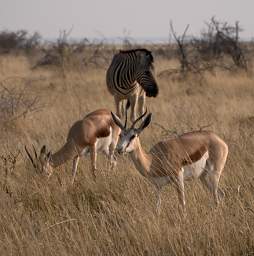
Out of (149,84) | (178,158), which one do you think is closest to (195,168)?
(178,158)

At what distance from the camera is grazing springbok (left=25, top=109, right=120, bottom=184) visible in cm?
637

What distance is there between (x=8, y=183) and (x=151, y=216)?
→ 2169mm

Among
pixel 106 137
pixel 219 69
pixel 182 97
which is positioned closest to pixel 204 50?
pixel 219 69

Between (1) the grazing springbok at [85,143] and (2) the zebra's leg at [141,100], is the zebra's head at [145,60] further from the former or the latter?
(1) the grazing springbok at [85,143]

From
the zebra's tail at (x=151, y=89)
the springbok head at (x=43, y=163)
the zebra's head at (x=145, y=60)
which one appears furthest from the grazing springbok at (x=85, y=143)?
the zebra's head at (x=145, y=60)

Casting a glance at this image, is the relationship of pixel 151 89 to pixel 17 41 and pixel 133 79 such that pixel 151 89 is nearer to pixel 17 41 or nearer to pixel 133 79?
pixel 133 79

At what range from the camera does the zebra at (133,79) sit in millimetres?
10023

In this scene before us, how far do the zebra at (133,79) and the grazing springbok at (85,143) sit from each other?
236cm

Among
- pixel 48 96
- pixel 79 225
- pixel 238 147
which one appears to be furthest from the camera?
pixel 48 96

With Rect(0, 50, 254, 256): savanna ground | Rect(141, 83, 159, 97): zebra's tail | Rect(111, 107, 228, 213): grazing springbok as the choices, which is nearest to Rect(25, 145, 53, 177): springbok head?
Rect(0, 50, 254, 256): savanna ground

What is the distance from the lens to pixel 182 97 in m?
13.0

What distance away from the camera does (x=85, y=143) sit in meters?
7.04

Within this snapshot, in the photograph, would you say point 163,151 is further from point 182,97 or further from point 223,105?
point 182,97

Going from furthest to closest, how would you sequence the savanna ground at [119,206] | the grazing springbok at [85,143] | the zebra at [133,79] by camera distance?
the zebra at [133,79] → the grazing springbok at [85,143] → the savanna ground at [119,206]
